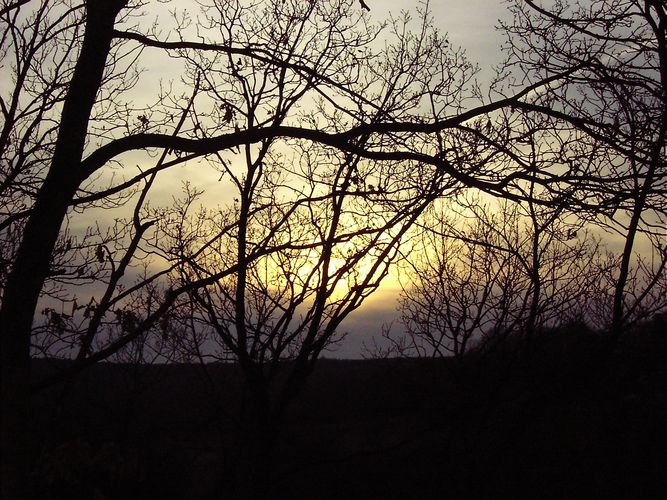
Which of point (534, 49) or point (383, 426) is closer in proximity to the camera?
point (534, 49)

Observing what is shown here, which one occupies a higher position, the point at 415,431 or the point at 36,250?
the point at 36,250

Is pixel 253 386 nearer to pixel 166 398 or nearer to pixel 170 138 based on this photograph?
pixel 170 138

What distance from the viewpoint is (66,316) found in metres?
6.64

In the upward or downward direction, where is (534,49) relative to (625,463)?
upward

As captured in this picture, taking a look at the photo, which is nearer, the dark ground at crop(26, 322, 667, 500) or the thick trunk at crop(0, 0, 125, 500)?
the thick trunk at crop(0, 0, 125, 500)

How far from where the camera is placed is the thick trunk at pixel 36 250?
108 inches

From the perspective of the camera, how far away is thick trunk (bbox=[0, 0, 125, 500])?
2.75m

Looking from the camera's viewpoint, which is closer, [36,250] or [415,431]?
[36,250]

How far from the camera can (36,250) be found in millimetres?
3756

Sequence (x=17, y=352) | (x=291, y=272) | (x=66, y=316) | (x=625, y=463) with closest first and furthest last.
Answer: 1. (x=17, y=352)
2. (x=66, y=316)
3. (x=291, y=272)
4. (x=625, y=463)

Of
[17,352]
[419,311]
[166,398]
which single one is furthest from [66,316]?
[166,398]

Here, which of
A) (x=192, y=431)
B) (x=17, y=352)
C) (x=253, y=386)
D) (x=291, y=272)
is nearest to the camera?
(x=17, y=352)

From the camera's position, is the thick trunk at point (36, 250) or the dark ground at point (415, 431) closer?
the thick trunk at point (36, 250)

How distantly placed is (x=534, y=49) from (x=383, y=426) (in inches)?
549
